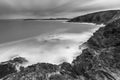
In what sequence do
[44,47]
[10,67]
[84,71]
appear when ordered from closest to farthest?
[84,71] < [10,67] < [44,47]

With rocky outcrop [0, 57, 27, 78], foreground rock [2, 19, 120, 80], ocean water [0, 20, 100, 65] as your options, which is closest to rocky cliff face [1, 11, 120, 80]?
foreground rock [2, 19, 120, 80]

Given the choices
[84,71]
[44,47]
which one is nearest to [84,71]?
[84,71]

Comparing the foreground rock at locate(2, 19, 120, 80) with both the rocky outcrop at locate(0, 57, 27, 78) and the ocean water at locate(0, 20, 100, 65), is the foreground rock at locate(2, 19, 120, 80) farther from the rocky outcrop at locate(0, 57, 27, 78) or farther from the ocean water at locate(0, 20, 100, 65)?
the ocean water at locate(0, 20, 100, 65)

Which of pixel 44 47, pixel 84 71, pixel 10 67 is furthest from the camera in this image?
pixel 44 47

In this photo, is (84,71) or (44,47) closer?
(84,71)

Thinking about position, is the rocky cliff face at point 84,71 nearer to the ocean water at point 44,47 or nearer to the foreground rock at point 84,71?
the foreground rock at point 84,71

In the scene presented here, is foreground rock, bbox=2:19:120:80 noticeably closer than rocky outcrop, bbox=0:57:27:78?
Yes

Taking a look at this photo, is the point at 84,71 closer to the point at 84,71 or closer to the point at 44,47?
the point at 84,71

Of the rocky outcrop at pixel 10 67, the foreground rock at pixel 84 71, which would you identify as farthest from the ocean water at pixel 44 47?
the foreground rock at pixel 84 71

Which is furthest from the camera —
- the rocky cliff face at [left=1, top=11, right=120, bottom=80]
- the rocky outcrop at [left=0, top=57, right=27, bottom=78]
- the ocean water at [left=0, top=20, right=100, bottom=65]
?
the ocean water at [left=0, top=20, right=100, bottom=65]

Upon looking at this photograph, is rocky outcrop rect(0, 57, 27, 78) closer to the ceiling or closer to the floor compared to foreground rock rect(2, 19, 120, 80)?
closer to the floor

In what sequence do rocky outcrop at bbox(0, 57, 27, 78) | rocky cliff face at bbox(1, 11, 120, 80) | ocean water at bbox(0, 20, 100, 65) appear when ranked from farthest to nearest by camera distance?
1. ocean water at bbox(0, 20, 100, 65)
2. rocky outcrop at bbox(0, 57, 27, 78)
3. rocky cliff face at bbox(1, 11, 120, 80)

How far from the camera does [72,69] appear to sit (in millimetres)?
8930

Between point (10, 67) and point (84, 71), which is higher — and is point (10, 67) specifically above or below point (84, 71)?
below
